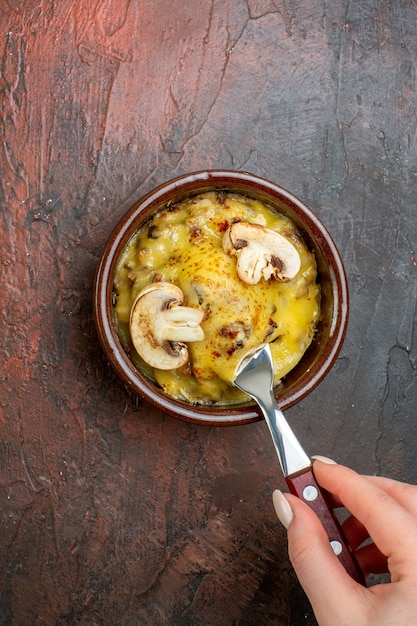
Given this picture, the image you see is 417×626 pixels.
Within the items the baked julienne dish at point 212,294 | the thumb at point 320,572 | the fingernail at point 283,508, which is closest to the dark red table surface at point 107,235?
the baked julienne dish at point 212,294

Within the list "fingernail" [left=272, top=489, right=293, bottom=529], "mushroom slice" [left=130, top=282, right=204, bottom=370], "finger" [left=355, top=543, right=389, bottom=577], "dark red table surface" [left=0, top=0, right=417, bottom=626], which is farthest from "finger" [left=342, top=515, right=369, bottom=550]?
"mushroom slice" [left=130, top=282, right=204, bottom=370]

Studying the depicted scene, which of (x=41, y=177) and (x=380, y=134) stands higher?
(x=41, y=177)

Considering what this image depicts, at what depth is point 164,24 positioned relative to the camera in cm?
216

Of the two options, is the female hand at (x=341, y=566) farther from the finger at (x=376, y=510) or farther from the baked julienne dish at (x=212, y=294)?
the baked julienne dish at (x=212, y=294)

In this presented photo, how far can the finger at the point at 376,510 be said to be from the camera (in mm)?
1546

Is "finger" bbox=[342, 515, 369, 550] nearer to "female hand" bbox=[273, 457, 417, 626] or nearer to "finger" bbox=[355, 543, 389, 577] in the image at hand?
"finger" bbox=[355, 543, 389, 577]

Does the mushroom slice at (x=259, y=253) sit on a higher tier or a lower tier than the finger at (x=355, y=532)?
higher

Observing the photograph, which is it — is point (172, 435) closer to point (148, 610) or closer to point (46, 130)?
point (148, 610)

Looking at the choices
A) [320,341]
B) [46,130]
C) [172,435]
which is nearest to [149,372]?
[172,435]

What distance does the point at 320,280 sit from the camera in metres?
1.98

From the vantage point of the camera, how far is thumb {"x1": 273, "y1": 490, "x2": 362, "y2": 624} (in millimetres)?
1515

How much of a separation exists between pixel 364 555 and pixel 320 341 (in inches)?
24.8

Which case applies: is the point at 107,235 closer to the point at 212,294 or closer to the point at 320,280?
the point at 212,294

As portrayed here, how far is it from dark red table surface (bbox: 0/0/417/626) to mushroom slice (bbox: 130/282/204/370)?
352mm
